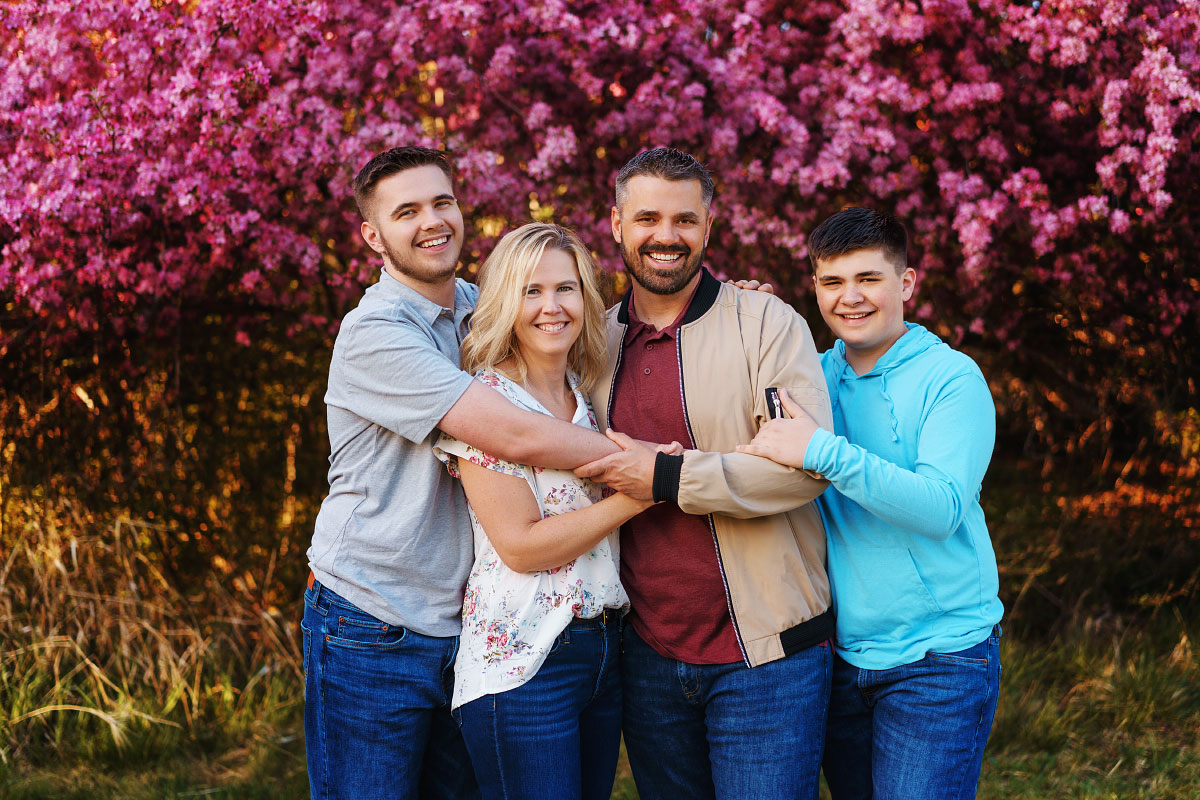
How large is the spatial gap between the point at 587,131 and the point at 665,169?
2098 millimetres

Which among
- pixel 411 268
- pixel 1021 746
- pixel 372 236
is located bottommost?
pixel 1021 746

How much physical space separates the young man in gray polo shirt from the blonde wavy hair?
0.12 metres

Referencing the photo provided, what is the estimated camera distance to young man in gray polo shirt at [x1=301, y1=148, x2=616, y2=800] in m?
2.45

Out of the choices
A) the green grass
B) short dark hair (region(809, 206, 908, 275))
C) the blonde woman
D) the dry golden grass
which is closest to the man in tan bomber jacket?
the blonde woman

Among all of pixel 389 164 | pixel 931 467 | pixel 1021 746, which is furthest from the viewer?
pixel 1021 746

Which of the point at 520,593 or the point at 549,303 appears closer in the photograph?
the point at 520,593

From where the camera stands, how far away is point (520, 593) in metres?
2.42

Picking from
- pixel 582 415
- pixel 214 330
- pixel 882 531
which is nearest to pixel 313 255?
pixel 214 330

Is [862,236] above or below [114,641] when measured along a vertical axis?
above

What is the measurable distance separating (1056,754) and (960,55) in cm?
311

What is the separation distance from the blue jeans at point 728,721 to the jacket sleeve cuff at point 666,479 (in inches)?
17.9

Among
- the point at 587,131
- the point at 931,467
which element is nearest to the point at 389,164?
the point at 931,467

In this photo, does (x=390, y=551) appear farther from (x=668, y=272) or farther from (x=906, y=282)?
(x=906, y=282)

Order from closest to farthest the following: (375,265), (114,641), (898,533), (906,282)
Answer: (898,533), (906,282), (375,265), (114,641)
